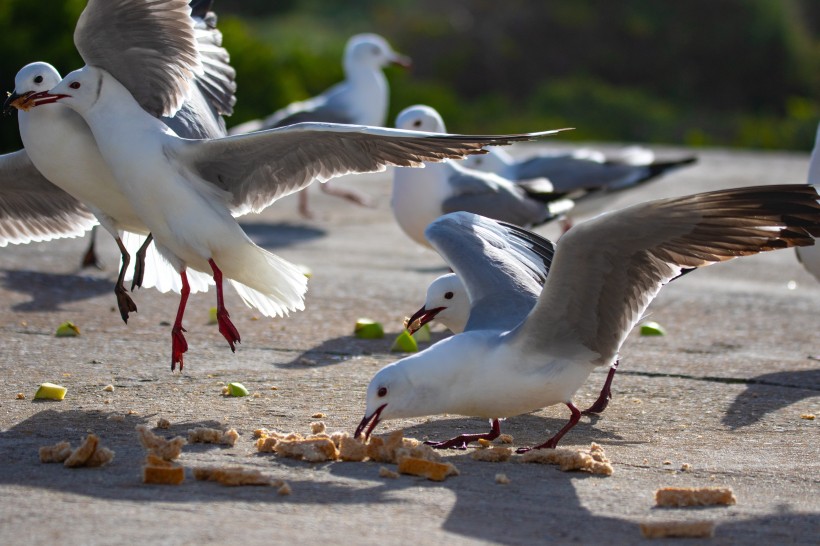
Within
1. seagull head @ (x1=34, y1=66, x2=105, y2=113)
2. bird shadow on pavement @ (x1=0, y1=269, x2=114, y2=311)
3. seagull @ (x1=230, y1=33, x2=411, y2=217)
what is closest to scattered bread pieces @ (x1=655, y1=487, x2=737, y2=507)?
seagull head @ (x1=34, y1=66, x2=105, y2=113)

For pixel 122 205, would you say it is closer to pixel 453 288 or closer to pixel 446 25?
pixel 453 288

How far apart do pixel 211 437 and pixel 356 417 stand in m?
0.73

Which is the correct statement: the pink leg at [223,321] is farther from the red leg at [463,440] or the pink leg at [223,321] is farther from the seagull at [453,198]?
the seagull at [453,198]

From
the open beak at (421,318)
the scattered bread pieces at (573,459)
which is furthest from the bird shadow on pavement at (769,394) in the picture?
the open beak at (421,318)

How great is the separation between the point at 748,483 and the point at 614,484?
0.48 m

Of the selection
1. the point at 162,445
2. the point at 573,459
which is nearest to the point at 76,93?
the point at 162,445

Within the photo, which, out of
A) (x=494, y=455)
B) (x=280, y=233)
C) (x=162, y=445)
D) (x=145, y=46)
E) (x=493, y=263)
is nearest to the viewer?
(x=162, y=445)

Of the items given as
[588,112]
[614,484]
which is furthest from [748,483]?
[588,112]

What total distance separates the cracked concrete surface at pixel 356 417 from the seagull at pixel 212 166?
51 centimetres

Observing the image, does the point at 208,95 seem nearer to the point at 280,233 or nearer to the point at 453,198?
the point at 453,198

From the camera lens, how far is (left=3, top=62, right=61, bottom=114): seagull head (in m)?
5.46

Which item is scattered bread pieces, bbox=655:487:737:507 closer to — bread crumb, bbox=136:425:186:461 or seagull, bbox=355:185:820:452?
seagull, bbox=355:185:820:452

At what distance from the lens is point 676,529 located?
3578 mm

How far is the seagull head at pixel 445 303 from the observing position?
18.2 ft
